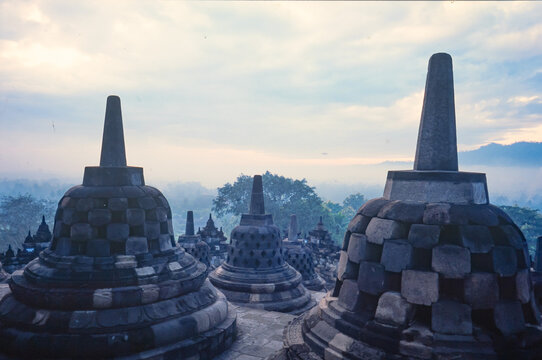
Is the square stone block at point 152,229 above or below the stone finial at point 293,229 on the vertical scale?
above

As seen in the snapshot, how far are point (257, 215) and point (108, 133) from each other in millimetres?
5674

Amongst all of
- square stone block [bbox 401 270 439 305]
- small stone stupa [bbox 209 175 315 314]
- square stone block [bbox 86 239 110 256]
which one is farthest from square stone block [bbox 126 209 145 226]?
small stone stupa [bbox 209 175 315 314]

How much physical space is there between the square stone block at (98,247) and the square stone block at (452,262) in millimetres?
5129

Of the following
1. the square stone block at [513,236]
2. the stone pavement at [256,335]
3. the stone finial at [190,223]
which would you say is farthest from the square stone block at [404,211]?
the stone finial at [190,223]

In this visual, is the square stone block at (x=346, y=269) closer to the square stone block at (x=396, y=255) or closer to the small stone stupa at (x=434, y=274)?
the small stone stupa at (x=434, y=274)

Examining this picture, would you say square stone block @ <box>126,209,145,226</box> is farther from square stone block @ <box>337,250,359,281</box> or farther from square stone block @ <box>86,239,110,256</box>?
square stone block @ <box>337,250,359,281</box>

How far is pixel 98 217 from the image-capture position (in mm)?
6121

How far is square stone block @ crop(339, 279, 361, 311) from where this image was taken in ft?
14.1

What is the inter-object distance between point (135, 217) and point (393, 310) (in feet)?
15.0

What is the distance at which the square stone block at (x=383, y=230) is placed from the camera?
4.09 meters

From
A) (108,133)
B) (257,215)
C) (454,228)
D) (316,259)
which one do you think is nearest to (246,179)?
(316,259)

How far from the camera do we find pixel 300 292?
1112 centimetres

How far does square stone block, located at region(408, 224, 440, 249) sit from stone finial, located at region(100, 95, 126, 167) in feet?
17.8

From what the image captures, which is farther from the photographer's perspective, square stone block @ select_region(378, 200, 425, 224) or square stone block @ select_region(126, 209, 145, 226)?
square stone block @ select_region(126, 209, 145, 226)
